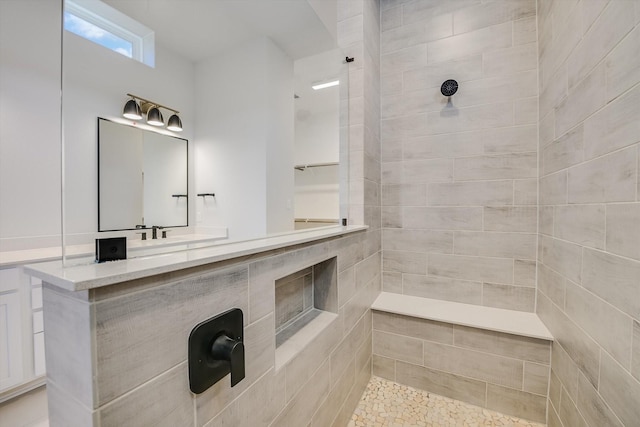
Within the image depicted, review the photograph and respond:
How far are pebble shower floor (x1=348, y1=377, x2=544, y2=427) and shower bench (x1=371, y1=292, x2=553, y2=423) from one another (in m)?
0.05

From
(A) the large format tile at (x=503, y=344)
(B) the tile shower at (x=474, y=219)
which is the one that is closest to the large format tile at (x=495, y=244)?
(B) the tile shower at (x=474, y=219)

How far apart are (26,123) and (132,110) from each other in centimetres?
76

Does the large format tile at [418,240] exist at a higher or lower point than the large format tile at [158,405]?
higher

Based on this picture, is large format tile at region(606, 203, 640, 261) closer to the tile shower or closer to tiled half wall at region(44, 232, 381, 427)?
the tile shower

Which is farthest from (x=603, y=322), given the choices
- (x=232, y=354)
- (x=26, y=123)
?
(x=26, y=123)

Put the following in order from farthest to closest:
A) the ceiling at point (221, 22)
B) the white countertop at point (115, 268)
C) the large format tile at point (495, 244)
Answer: the large format tile at point (495, 244) → the ceiling at point (221, 22) → the white countertop at point (115, 268)

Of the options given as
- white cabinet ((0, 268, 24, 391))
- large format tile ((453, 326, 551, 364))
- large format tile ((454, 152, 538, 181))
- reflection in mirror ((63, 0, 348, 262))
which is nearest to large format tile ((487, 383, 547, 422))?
large format tile ((453, 326, 551, 364))

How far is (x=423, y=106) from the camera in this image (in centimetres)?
198

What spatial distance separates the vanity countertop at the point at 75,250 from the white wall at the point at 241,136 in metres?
0.14

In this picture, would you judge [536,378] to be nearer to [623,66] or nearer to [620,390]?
[620,390]

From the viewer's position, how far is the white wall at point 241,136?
1.04 metres

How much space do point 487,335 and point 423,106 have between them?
1661 millimetres

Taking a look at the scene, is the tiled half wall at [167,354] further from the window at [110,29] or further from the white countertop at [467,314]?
the white countertop at [467,314]

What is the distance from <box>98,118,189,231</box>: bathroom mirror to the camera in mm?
733
